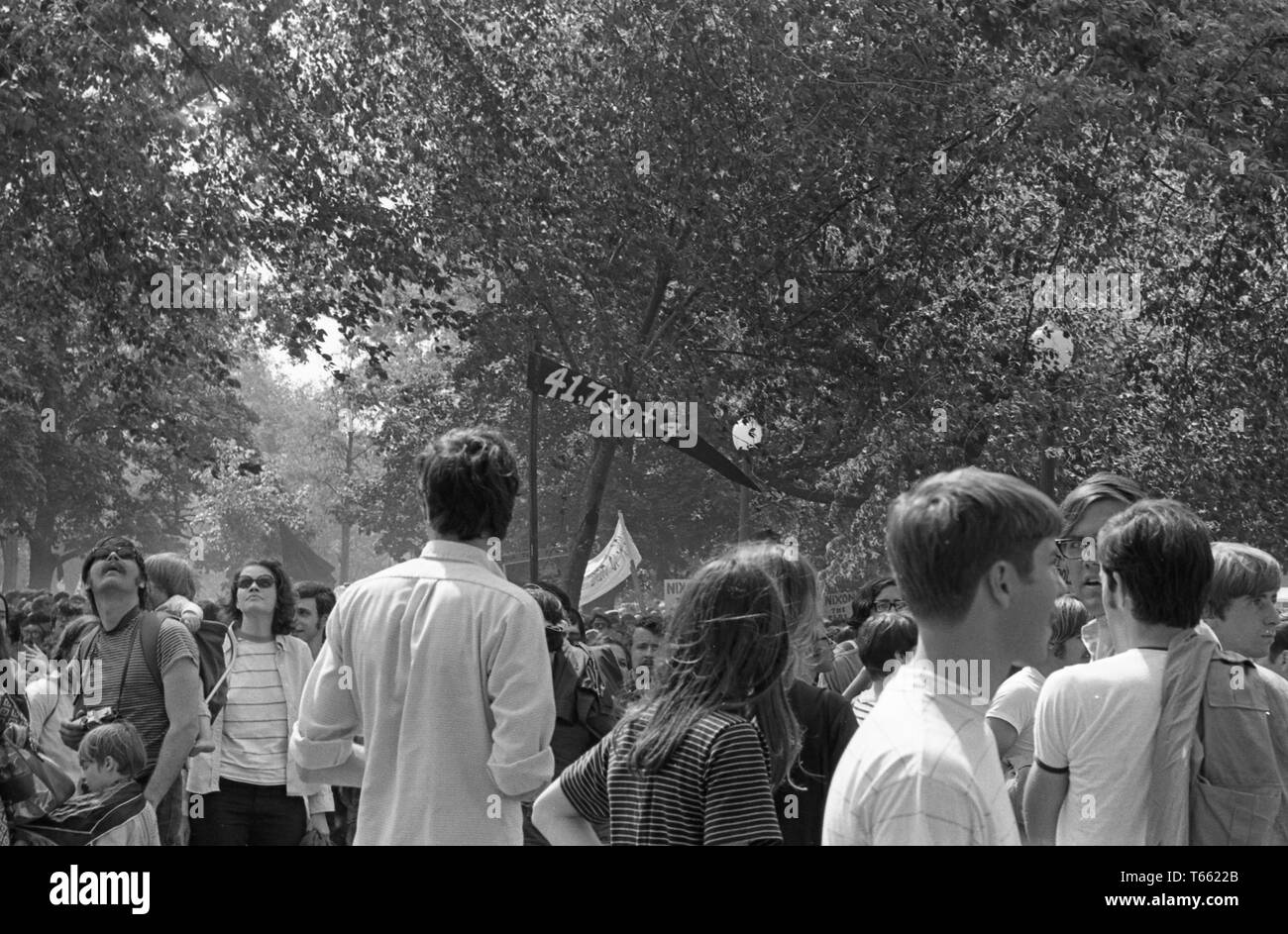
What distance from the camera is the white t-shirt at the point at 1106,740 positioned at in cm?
345

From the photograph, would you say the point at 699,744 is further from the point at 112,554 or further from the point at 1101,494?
the point at 112,554

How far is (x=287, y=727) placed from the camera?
6664mm

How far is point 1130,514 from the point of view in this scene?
3525 millimetres

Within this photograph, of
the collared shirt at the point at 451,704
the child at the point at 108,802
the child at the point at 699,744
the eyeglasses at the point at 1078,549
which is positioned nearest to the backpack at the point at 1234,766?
the child at the point at 699,744

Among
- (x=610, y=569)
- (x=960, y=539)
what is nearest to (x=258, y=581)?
(x=960, y=539)

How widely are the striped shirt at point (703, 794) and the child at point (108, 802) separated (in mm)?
3311

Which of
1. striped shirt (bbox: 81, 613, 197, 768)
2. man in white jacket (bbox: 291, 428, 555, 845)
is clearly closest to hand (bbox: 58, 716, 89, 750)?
striped shirt (bbox: 81, 613, 197, 768)

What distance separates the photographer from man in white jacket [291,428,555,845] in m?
3.74

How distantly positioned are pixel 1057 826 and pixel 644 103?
14767 millimetres

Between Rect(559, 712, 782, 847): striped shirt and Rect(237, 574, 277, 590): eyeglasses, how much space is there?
13.4ft

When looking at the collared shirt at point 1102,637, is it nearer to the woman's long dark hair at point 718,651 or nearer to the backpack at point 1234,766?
the backpack at point 1234,766
